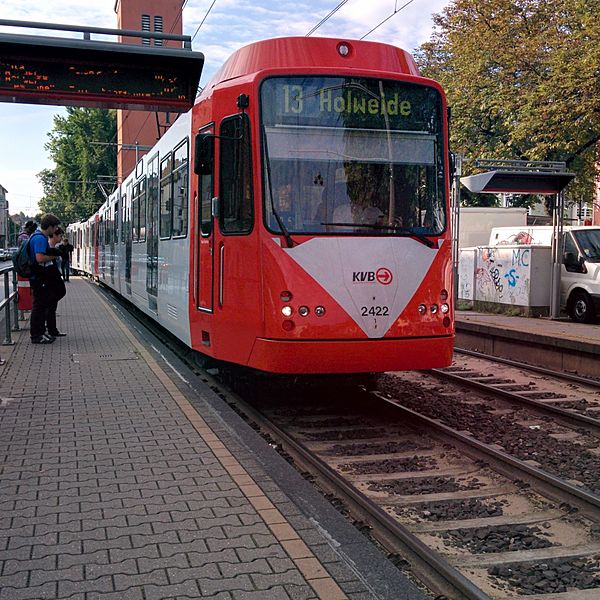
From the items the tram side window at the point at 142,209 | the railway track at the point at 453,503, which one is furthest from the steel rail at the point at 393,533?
the tram side window at the point at 142,209

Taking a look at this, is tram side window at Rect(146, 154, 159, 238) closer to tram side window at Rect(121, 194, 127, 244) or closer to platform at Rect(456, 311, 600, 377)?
tram side window at Rect(121, 194, 127, 244)

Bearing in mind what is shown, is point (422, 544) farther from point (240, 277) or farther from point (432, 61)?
point (432, 61)

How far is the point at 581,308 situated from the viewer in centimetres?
1623

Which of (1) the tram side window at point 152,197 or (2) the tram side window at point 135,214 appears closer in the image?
(1) the tram side window at point 152,197

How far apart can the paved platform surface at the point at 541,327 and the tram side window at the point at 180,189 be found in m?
6.15

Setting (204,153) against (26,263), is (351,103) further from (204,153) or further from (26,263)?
(26,263)

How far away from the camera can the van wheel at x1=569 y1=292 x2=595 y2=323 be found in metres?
15.9

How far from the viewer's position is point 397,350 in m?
7.28

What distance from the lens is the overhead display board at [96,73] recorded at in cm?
938

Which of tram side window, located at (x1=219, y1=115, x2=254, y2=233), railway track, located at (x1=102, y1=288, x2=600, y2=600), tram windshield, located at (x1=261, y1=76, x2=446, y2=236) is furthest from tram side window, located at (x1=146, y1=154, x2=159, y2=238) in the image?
tram windshield, located at (x1=261, y1=76, x2=446, y2=236)

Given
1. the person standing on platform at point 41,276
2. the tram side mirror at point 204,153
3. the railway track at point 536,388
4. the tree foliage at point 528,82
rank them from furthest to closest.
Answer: the tree foliage at point 528,82 < the person standing on platform at point 41,276 < the railway track at point 536,388 < the tram side mirror at point 204,153

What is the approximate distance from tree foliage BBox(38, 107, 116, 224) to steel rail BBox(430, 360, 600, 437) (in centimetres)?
5635

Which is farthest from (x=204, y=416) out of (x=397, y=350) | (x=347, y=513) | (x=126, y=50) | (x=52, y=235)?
(x=52, y=235)

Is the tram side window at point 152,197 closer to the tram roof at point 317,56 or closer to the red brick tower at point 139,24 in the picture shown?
the tram roof at point 317,56
